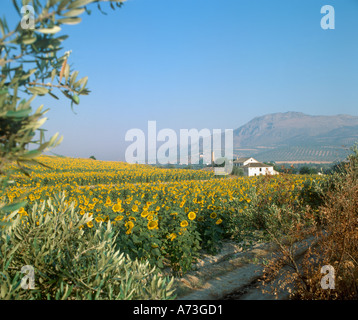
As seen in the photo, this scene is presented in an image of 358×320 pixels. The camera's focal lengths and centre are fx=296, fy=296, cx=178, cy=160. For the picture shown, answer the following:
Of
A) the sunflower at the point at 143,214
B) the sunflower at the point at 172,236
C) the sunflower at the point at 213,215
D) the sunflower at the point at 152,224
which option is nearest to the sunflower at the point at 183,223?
the sunflower at the point at 172,236

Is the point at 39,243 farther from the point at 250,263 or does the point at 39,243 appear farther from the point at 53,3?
the point at 250,263

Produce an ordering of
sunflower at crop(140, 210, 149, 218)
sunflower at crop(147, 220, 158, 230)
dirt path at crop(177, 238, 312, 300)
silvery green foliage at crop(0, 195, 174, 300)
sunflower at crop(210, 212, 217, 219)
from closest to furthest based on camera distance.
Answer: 1. silvery green foliage at crop(0, 195, 174, 300)
2. dirt path at crop(177, 238, 312, 300)
3. sunflower at crop(147, 220, 158, 230)
4. sunflower at crop(140, 210, 149, 218)
5. sunflower at crop(210, 212, 217, 219)

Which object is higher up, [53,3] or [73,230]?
[53,3]

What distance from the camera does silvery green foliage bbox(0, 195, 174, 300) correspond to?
2303 mm

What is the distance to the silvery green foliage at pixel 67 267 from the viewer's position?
90.7 inches

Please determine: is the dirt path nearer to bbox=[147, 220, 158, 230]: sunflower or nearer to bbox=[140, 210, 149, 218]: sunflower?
bbox=[147, 220, 158, 230]: sunflower

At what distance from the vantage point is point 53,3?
1489 millimetres

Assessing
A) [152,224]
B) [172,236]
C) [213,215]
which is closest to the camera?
[152,224]

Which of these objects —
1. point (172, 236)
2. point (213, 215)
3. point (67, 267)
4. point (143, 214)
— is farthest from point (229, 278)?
point (67, 267)

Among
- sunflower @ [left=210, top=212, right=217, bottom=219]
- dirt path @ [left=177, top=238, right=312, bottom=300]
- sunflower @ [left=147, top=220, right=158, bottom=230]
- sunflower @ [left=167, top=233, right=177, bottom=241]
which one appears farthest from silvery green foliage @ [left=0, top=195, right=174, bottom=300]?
sunflower @ [left=210, top=212, right=217, bottom=219]

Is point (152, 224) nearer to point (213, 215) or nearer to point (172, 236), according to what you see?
point (172, 236)

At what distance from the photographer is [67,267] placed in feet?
7.96

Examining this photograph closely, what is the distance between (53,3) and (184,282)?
5246 mm
